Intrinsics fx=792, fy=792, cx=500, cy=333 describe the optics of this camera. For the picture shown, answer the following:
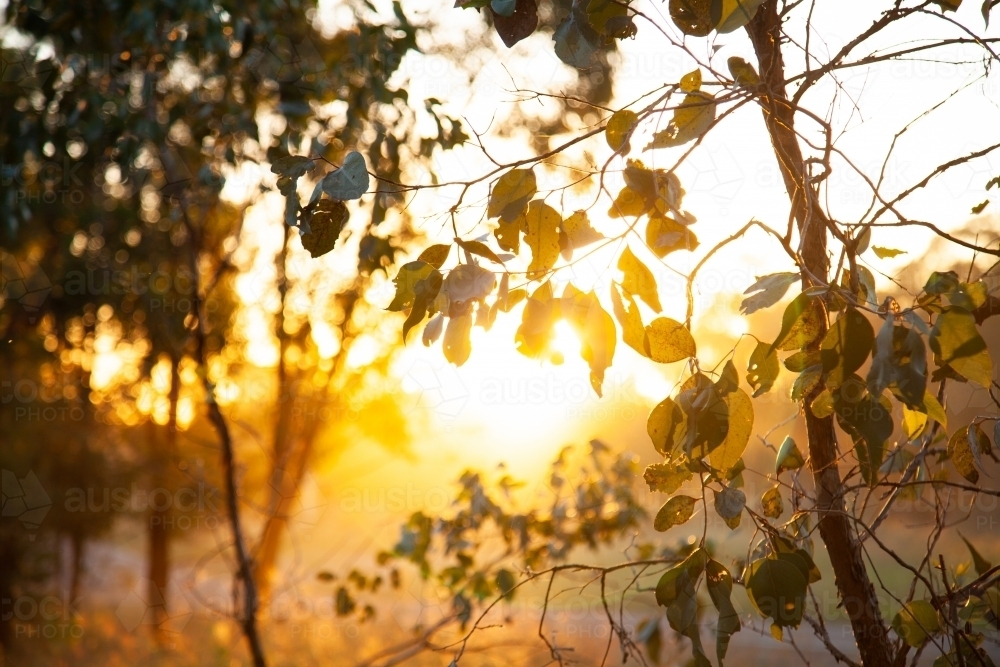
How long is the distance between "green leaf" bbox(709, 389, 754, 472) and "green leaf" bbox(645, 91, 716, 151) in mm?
327

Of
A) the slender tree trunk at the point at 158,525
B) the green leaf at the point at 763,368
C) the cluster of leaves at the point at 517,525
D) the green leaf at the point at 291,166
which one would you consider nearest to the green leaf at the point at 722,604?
the green leaf at the point at 763,368

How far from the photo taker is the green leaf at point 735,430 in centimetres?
95

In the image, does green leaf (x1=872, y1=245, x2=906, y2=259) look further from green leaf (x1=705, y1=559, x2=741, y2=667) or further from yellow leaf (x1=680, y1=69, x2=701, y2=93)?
green leaf (x1=705, y1=559, x2=741, y2=667)

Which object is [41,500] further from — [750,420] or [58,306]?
[750,420]

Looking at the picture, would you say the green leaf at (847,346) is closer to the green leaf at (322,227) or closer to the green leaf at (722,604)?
the green leaf at (722,604)

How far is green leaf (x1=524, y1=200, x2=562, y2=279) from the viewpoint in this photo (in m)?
0.97

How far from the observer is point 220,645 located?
27.5 ft

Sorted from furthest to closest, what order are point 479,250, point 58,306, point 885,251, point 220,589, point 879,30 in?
point 220,589 → point 58,306 → point 885,251 → point 879,30 → point 479,250

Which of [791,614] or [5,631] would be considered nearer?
[791,614]

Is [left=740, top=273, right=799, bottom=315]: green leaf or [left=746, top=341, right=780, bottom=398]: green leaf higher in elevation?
[left=740, top=273, right=799, bottom=315]: green leaf

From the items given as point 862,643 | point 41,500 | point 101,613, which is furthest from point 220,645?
point 862,643

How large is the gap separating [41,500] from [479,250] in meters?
9.92

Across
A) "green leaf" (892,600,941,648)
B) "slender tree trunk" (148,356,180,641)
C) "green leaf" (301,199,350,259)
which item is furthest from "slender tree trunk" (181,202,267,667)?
"slender tree trunk" (148,356,180,641)

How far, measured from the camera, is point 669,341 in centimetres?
97
